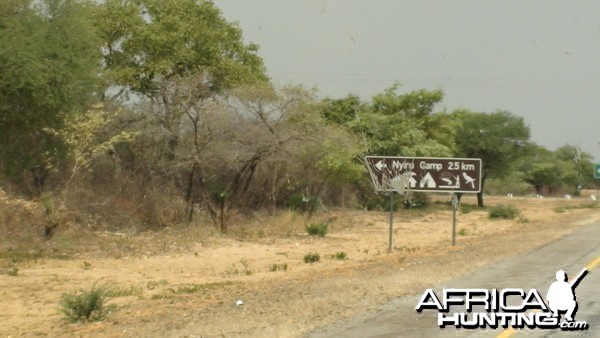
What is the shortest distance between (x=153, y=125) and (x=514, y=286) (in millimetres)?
21490

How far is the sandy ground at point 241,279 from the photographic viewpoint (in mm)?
13469

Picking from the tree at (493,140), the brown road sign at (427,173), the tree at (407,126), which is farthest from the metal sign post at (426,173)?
the tree at (493,140)

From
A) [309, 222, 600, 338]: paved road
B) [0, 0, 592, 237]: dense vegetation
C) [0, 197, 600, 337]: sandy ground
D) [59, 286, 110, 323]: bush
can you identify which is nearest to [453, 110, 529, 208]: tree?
[0, 0, 592, 237]: dense vegetation

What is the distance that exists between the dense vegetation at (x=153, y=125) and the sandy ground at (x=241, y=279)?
3.48 metres

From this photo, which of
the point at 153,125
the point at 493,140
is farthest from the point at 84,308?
the point at 493,140

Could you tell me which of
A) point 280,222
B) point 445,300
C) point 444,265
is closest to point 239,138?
point 280,222

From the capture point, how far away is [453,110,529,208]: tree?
2672 inches

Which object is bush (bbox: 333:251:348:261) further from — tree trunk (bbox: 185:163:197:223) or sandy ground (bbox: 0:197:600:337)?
tree trunk (bbox: 185:163:197:223)

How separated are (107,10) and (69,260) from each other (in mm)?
20093

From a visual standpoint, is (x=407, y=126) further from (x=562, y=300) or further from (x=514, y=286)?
(x=562, y=300)

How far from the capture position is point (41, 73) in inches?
980

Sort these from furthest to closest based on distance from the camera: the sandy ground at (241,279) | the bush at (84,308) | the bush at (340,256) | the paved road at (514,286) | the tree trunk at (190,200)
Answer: the tree trunk at (190,200), the bush at (340,256), the bush at (84,308), the sandy ground at (241,279), the paved road at (514,286)

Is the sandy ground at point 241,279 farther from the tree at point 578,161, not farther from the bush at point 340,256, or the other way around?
the tree at point 578,161

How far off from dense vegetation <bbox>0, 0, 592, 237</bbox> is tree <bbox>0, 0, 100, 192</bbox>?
5 centimetres
